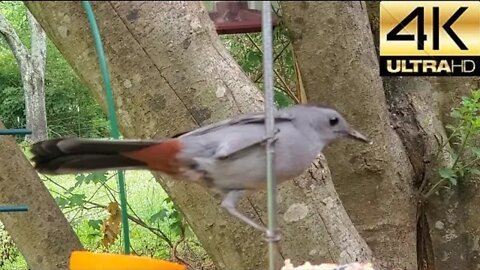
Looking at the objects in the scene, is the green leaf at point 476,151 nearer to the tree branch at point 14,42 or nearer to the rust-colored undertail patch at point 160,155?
the rust-colored undertail patch at point 160,155

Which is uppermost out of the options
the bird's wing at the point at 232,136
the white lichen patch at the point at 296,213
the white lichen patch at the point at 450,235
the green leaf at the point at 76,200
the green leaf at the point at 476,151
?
the bird's wing at the point at 232,136

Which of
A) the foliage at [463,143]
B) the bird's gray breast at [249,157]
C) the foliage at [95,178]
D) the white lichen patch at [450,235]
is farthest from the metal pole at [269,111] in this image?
the white lichen patch at [450,235]

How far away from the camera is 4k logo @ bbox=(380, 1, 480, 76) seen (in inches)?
42.7

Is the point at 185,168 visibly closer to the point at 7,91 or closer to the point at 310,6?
the point at 310,6

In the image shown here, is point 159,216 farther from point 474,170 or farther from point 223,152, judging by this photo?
point 223,152

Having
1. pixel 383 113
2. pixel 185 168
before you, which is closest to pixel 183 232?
pixel 383 113

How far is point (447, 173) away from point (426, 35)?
426mm

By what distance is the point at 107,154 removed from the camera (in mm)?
699

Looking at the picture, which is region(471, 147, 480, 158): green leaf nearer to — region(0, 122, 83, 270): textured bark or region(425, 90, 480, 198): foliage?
region(425, 90, 480, 198): foliage

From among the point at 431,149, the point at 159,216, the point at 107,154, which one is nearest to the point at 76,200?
the point at 159,216

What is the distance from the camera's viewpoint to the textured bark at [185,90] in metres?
0.94

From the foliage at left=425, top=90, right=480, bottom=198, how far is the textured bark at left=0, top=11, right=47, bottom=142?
0.77m

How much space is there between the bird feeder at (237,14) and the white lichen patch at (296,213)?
1.05 ft

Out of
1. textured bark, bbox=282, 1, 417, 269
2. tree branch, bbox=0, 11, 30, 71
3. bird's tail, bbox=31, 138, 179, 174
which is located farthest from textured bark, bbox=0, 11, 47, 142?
bird's tail, bbox=31, 138, 179, 174
